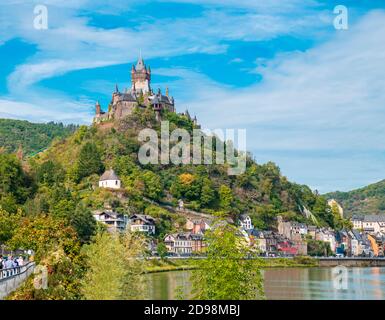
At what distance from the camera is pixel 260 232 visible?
80625mm

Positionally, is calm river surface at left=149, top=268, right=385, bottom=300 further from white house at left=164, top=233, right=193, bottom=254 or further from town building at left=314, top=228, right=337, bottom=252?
town building at left=314, top=228, right=337, bottom=252

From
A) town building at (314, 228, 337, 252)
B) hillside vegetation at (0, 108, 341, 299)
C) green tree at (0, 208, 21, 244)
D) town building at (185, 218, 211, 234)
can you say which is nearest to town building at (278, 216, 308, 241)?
hillside vegetation at (0, 108, 341, 299)

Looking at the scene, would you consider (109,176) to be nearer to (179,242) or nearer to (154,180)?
(154,180)

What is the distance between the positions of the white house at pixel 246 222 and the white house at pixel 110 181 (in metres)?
15.1

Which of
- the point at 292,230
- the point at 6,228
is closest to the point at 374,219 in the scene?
the point at 292,230

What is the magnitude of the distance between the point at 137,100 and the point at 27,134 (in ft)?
178

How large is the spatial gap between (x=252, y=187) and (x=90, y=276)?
7210 centimetres

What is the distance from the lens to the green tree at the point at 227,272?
1808 centimetres

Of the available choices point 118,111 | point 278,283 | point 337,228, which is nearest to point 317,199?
point 337,228

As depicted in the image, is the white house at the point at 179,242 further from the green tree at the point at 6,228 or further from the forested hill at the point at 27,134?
the forested hill at the point at 27,134

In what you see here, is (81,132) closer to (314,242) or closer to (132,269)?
(314,242)

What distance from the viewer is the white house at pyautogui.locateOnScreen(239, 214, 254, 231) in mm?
81438

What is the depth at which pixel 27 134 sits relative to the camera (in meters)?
141

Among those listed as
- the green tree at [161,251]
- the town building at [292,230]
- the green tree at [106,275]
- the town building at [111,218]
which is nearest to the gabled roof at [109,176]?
the town building at [111,218]
